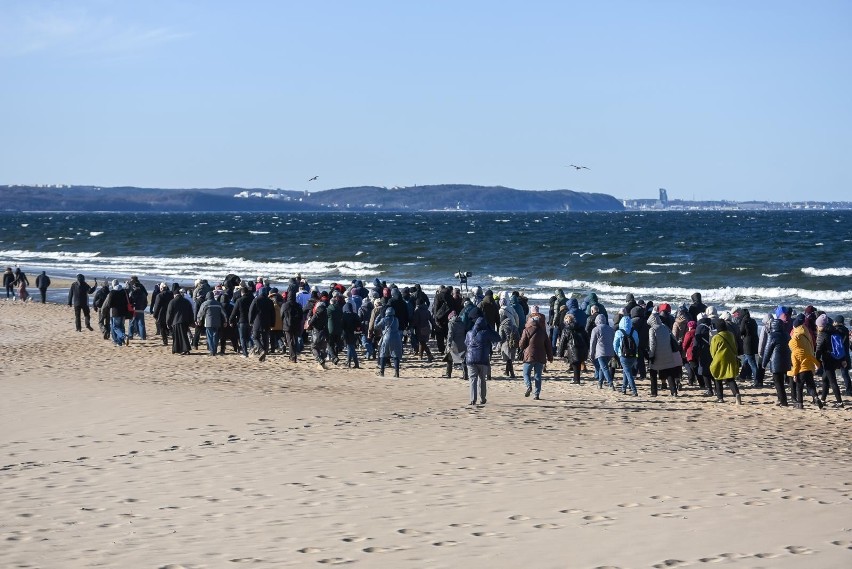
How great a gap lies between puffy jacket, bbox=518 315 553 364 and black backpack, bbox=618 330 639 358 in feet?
3.68

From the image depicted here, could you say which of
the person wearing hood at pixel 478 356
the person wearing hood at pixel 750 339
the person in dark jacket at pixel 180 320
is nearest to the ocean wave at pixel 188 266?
the person in dark jacket at pixel 180 320

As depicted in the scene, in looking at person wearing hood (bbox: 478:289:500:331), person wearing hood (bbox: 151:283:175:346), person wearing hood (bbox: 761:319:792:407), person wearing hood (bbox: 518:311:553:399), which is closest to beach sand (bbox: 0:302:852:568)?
person wearing hood (bbox: 761:319:792:407)

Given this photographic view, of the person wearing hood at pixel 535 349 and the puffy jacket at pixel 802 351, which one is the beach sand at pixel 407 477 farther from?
the puffy jacket at pixel 802 351

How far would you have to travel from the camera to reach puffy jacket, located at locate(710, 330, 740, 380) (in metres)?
15.5

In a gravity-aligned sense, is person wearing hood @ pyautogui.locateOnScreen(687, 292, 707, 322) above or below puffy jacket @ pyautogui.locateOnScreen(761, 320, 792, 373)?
above

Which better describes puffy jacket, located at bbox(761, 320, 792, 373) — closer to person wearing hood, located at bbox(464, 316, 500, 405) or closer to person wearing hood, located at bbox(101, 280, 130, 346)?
person wearing hood, located at bbox(464, 316, 500, 405)

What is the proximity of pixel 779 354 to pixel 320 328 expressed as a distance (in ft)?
25.2

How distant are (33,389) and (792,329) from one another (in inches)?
443

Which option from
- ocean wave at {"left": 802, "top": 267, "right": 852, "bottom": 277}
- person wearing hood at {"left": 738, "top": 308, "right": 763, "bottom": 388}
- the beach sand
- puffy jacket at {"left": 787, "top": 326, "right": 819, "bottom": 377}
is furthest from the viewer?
ocean wave at {"left": 802, "top": 267, "right": 852, "bottom": 277}

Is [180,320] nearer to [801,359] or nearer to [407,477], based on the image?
[801,359]

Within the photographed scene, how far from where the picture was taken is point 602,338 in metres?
16.7

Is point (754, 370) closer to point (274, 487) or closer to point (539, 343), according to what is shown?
point (539, 343)

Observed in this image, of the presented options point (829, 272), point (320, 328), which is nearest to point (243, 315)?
point (320, 328)

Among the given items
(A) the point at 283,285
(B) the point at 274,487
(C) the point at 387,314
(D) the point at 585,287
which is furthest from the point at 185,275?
(B) the point at 274,487
